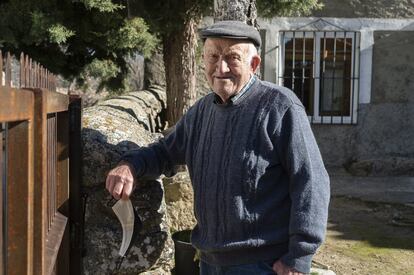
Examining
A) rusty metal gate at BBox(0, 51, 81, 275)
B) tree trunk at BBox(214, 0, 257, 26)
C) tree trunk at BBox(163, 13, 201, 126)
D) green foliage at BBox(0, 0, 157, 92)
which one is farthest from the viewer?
tree trunk at BBox(163, 13, 201, 126)

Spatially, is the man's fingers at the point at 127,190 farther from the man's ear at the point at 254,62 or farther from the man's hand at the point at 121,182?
the man's ear at the point at 254,62

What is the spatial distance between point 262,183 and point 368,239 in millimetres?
3913

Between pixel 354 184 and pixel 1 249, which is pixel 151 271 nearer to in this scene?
pixel 1 249

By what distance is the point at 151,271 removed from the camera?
8.80 feet

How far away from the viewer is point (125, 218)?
7.74 ft

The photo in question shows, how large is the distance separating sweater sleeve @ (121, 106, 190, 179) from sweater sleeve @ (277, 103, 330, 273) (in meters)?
0.54

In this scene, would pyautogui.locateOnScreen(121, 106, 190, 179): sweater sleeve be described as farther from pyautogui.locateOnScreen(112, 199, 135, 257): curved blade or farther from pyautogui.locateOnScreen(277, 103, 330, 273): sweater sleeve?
pyautogui.locateOnScreen(277, 103, 330, 273): sweater sleeve

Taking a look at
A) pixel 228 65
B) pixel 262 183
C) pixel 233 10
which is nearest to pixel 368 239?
pixel 233 10

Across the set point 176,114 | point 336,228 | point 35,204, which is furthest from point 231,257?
point 336,228

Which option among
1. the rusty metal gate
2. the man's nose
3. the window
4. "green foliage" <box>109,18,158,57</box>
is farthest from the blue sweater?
the window

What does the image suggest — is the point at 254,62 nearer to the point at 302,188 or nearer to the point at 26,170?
the point at 302,188

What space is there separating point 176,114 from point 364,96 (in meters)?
4.69

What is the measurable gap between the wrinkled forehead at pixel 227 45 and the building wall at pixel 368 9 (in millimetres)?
7247

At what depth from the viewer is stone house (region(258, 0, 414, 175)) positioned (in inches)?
360
